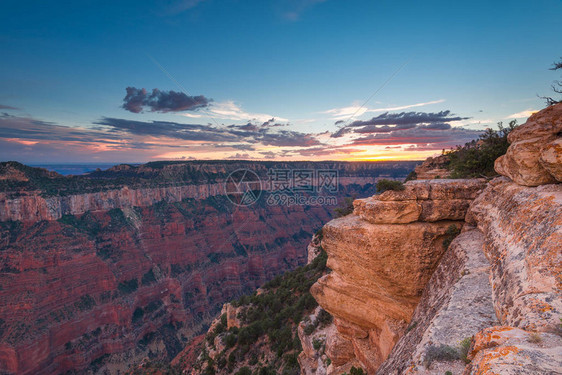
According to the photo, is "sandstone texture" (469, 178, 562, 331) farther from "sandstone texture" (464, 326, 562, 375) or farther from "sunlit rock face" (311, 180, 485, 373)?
"sunlit rock face" (311, 180, 485, 373)

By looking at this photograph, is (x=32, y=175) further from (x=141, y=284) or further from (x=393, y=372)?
(x=393, y=372)

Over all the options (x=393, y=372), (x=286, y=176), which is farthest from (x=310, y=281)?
(x=286, y=176)

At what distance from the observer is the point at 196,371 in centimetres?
Answer: 2438

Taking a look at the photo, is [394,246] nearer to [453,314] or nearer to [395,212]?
[395,212]

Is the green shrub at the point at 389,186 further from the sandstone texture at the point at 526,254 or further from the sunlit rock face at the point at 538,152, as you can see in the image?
the sunlit rock face at the point at 538,152

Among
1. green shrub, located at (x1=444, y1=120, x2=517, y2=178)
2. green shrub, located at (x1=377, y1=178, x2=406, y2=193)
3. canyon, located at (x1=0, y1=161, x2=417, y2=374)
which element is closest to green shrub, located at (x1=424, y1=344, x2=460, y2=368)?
green shrub, located at (x1=377, y1=178, x2=406, y2=193)

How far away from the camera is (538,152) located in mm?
6895

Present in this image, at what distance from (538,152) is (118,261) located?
222 ft

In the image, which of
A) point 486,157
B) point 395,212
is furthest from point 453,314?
point 486,157

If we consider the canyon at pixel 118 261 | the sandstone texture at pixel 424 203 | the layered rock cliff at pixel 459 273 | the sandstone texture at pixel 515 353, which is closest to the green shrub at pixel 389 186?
the sandstone texture at pixel 424 203

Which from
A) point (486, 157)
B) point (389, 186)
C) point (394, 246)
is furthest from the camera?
point (486, 157)

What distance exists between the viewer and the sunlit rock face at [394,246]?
32.2ft

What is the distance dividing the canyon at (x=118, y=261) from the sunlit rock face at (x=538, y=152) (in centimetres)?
5722

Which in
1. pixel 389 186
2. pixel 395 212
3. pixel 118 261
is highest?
pixel 389 186
